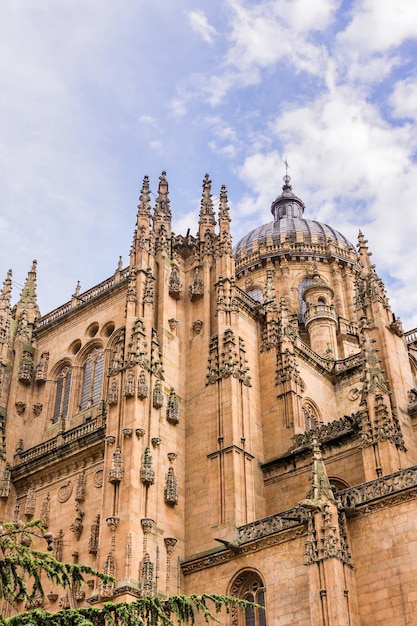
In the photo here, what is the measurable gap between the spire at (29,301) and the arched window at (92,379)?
5440 millimetres

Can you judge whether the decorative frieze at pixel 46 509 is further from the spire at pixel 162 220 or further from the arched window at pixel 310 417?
the spire at pixel 162 220

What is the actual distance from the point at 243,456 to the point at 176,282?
870cm

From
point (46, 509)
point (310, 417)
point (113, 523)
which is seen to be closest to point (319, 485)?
point (113, 523)

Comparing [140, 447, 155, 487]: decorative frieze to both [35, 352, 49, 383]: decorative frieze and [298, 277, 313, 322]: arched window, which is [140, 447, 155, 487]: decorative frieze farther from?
[298, 277, 313, 322]: arched window

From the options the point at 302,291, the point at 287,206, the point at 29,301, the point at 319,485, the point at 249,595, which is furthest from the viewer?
the point at 287,206

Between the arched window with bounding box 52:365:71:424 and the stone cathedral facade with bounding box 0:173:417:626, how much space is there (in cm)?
8

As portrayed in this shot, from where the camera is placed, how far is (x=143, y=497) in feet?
96.0

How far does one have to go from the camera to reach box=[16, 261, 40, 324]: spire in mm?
43656

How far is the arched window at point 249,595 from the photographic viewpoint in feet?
88.2

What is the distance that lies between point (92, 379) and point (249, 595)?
14.4 m

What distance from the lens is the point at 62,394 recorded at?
3959cm

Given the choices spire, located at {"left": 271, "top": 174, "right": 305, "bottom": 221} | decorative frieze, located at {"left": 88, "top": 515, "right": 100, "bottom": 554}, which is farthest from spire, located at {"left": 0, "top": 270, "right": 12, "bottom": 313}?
spire, located at {"left": 271, "top": 174, "right": 305, "bottom": 221}

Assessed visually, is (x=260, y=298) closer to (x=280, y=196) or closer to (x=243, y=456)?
(x=280, y=196)

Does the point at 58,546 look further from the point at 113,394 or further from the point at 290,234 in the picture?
the point at 290,234
